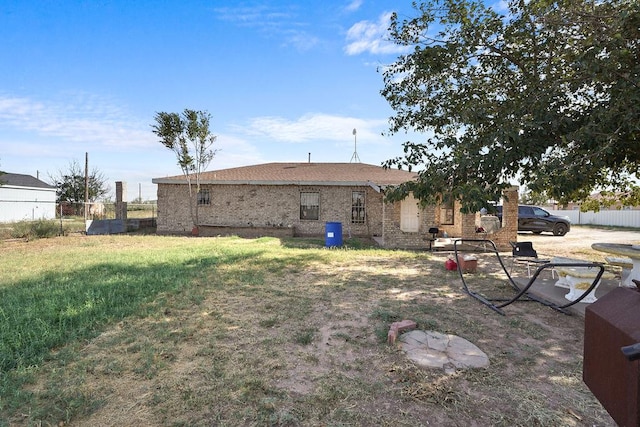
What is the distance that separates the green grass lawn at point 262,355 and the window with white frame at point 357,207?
9367mm

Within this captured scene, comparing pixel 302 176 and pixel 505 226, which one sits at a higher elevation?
pixel 302 176

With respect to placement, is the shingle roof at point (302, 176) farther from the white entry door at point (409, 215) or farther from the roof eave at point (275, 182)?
the white entry door at point (409, 215)

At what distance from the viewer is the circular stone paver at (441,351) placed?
340 cm

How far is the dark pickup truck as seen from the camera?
18.3m

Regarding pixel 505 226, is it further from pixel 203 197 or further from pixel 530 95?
pixel 203 197

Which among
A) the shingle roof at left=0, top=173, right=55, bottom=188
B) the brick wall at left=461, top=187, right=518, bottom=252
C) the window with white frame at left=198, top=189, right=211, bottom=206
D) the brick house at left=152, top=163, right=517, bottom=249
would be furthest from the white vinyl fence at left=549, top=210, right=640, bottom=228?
the shingle roof at left=0, top=173, right=55, bottom=188

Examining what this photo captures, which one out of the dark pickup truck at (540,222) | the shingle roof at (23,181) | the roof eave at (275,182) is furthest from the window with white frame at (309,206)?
the shingle roof at (23,181)

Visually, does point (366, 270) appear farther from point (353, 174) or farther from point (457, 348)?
point (353, 174)

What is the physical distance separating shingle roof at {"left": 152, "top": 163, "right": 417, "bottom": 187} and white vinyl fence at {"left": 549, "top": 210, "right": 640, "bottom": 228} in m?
17.9

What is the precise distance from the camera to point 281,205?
16734 mm

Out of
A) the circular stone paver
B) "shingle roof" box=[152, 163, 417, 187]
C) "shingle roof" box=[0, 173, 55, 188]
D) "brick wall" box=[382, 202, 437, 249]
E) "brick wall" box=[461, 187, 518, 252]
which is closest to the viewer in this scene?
the circular stone paver

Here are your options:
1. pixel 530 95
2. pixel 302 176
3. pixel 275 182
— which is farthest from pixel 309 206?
pixel 530 95

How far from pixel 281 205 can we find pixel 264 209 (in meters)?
0.90

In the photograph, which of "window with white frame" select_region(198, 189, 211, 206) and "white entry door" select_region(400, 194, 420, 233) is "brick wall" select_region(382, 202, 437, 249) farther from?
"window with white frame" select_region(198, 189, 211, 206)
